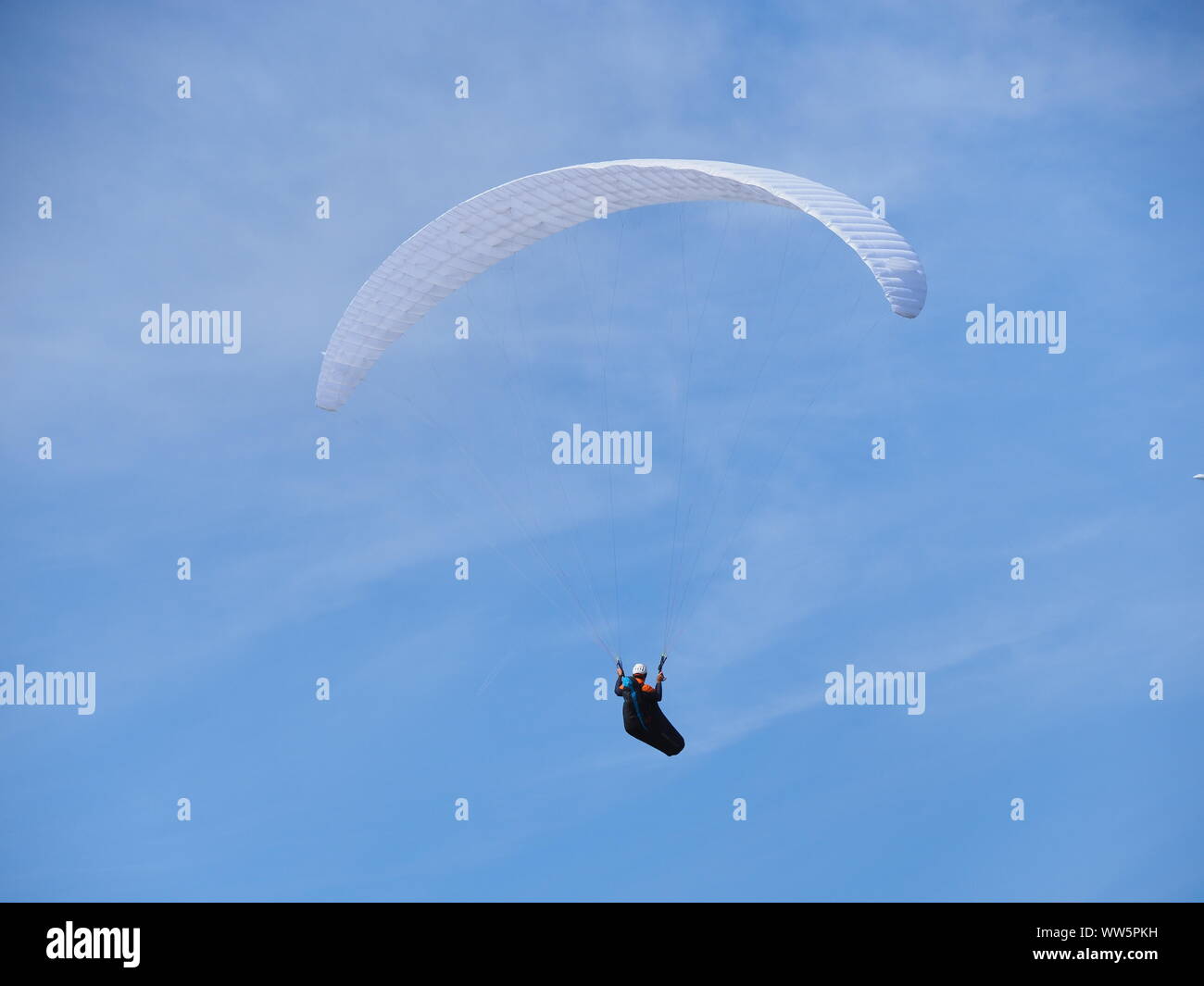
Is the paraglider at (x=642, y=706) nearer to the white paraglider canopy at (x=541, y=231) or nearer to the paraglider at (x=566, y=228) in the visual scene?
the paraglider at (x=566, y=228)

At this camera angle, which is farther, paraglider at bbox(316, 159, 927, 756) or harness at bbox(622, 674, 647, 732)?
harness at bbox(622, 674, 647, 732)

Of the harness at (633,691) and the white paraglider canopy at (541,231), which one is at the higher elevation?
the white paraglider canopy at (541,231)

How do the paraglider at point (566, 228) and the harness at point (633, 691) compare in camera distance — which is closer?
the paraglider at point (566, 228)


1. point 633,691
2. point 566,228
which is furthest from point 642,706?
point 566,228

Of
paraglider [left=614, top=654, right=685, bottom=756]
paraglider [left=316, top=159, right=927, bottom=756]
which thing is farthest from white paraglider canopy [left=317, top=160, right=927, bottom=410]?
paraglider [left=614, top=654, right=685, bottom=756]

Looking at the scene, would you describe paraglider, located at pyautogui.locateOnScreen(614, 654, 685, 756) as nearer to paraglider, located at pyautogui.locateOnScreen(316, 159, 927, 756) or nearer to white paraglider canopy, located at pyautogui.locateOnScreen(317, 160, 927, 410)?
paraglider, located at pyautogui.locateOnScreen(316, 159, 927, 756)

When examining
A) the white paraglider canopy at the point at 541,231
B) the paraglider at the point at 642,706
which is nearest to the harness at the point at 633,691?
the paraglider at the point at 642,706

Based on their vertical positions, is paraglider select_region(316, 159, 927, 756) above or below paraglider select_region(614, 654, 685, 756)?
above
